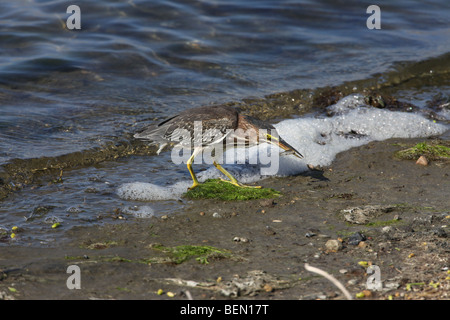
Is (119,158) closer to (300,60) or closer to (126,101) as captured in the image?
(126,101)

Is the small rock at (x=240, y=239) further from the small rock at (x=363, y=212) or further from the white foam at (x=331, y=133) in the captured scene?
the white foam at (x=331, y=133)

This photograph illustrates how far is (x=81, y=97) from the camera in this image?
9.22 m

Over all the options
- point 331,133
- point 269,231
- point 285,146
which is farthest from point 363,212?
point 331,133

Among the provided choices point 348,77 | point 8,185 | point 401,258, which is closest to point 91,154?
point 8,185

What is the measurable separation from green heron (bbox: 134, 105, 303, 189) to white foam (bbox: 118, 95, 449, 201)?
39 centimetres

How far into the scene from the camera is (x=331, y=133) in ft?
25.9

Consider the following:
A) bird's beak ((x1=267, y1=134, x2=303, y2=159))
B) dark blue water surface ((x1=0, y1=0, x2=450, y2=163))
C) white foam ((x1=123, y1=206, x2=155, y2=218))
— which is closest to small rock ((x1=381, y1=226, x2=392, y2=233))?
bird's beak ((x1=267, y1=134, x2=303, y2=159))

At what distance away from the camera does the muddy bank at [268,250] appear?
3805 millimetres

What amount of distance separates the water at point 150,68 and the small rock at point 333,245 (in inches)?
74.9

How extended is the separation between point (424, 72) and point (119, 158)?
21.8 ft

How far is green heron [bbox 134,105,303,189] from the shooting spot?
633 cm

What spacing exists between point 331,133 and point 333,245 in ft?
12.1

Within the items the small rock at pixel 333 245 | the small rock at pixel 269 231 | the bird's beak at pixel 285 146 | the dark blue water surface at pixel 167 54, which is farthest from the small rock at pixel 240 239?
the dark blue water surface at pixel 167 54

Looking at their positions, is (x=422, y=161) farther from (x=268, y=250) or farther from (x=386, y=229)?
(x=268, y=250)
